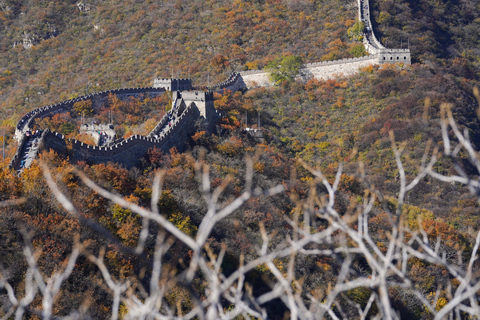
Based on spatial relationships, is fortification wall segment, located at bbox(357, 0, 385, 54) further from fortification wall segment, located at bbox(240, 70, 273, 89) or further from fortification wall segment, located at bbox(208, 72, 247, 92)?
fortification wall segment, located at bbox(208, 72, 247, 92)

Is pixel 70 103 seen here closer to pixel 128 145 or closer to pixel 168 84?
pixel 168 84

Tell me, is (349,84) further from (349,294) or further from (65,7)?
(65,7)

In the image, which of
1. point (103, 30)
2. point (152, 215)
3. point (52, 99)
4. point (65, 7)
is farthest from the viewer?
point (65, 7)

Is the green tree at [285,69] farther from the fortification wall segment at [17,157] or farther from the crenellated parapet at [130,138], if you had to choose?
the fortification wall segment at [17,157]

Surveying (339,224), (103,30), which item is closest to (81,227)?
(339,224)

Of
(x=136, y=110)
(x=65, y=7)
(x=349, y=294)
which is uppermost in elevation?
(x=65, y=7)

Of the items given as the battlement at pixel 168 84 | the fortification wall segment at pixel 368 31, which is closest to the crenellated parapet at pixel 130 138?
the battlement at pixel 168 84
